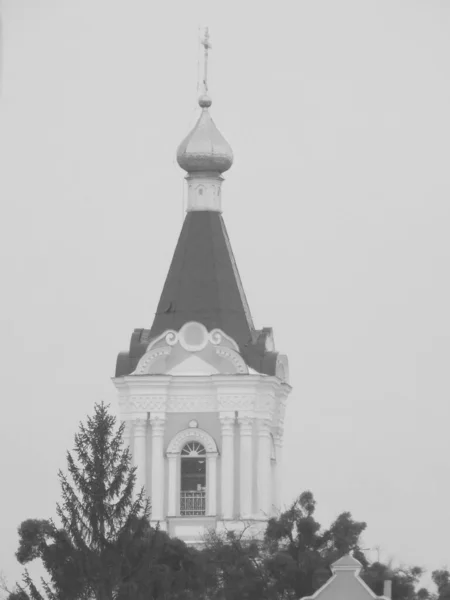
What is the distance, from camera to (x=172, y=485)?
89.9 m

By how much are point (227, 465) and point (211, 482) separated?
50cm

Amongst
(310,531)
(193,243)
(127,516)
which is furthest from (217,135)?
(127,516)

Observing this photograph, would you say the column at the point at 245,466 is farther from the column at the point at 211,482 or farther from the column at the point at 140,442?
the column at the point at 140,442

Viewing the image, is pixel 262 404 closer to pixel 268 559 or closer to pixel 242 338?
pixel 242 338

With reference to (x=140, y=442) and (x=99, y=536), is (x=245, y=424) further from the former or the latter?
(x=99, y=536)

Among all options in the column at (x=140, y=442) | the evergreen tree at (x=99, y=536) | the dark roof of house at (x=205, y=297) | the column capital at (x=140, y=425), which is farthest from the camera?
the dark roof of house at (x=205, y=297)

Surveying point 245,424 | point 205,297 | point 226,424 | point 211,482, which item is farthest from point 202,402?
point 205,297

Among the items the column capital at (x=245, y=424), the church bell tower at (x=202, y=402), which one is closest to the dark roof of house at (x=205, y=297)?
the church bell tower at (x=202, y=402)

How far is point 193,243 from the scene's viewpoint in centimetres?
9100

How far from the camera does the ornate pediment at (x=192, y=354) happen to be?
295 ft

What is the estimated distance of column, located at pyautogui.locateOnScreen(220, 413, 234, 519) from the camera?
89500mm

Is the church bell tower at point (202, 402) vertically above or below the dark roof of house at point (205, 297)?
below

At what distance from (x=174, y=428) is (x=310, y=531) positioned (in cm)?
926

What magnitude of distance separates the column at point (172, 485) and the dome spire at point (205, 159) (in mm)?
5463
